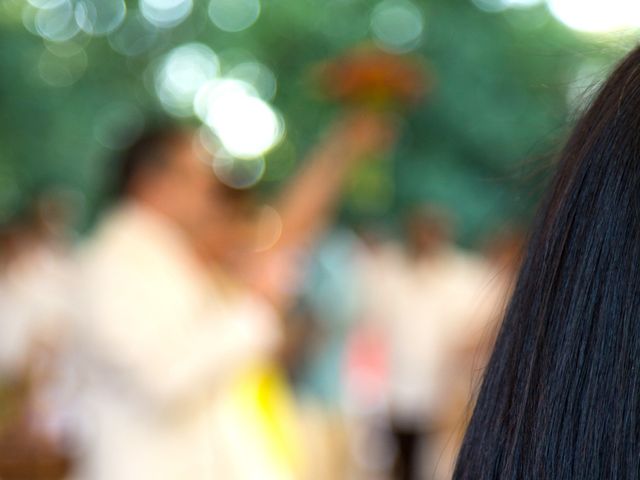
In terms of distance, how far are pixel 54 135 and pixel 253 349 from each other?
3.83 m

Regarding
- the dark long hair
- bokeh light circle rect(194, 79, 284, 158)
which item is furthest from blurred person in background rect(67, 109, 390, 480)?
bokeh light circle rect(194, 79, 284, 158)

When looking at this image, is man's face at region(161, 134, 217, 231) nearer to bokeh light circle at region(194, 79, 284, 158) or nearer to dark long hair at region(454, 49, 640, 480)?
dark long hair at region(454, 49, 640, 480)

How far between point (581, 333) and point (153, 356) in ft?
5.05

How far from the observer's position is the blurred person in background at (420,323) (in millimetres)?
5258

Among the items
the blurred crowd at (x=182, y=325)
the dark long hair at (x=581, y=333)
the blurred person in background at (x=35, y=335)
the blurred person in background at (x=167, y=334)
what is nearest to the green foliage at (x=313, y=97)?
the blurred person in background at (x=35, y=335)

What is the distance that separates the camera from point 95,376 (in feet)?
7.09

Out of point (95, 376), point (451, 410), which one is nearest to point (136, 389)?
point (95, 376)

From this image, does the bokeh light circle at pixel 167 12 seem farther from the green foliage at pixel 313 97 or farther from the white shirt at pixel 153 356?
the white shirt at pixel 153 356

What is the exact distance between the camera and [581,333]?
24.7 inches

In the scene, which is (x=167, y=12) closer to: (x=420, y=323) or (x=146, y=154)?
(x=420, y=323)

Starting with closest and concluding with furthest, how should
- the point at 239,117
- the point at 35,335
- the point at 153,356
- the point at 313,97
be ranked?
the point at 153,356 < the point at 35,335 < the point at 239,117 < the point at 313,97

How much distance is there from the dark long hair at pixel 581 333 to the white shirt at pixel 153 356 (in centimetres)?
144

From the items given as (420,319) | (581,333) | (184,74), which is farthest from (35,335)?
(581,333)

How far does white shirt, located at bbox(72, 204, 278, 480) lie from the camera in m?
2.08
